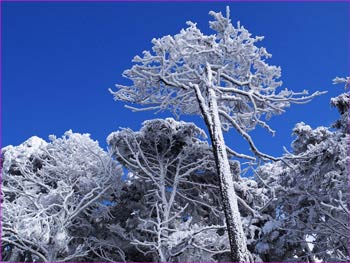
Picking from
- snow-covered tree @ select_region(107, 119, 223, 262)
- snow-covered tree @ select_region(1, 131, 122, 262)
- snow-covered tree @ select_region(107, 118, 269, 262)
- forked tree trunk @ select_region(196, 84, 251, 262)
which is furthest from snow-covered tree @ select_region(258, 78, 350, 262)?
snow-covered tree @ select_region(1, 131, 122, 262)

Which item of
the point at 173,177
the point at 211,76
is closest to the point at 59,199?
the point at 173,177

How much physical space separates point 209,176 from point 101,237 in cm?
566

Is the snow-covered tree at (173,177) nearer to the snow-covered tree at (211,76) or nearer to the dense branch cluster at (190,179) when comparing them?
the dense branch cluster at (190,179)

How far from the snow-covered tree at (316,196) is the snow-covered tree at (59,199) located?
269 inches

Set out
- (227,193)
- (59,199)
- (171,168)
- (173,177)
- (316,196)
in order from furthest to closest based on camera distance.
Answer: (171,168) → (173,177) → (59,199) → (316,196) → (227,193)

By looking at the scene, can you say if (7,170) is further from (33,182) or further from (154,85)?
(154,85)

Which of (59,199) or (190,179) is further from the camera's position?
(190,179)

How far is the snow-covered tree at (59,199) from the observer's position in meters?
11.3

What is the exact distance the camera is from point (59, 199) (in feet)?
41.4

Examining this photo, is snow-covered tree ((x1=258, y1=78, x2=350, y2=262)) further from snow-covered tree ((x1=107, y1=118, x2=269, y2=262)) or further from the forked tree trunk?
the forked tree trunk

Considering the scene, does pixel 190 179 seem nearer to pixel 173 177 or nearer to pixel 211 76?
pixel 173 177

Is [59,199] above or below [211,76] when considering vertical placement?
below

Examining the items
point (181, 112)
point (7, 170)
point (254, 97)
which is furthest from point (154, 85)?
point (7, 170)

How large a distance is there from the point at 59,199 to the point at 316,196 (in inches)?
357
